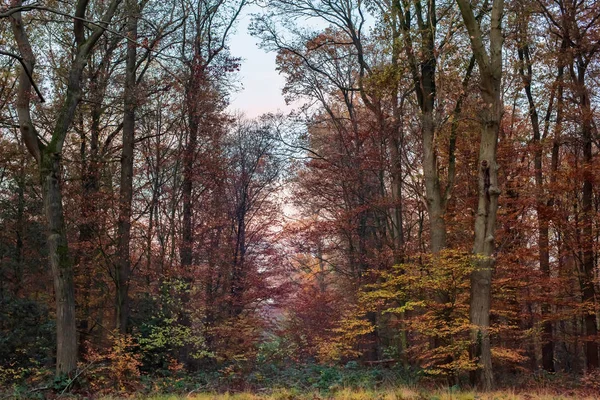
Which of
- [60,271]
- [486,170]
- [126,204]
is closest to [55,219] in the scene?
[60,271]

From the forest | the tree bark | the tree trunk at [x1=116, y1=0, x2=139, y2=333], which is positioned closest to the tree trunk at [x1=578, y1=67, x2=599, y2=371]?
the forest

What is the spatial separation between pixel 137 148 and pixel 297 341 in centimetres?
984

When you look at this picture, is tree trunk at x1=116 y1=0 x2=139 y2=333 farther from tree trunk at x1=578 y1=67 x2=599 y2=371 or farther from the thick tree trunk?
tree trunk at x1=578 y1=67 x2=599 y2=371

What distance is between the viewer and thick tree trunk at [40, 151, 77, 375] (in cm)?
998

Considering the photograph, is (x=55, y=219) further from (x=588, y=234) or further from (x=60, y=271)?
(x=588, y=234)

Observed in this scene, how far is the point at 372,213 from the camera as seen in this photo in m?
19.1

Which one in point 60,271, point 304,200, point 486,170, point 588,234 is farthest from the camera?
point 304,200

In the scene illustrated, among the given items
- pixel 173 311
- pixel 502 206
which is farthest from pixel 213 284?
pixel 502 206

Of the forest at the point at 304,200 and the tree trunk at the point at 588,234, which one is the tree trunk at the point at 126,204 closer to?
the forest at the point at 304,200

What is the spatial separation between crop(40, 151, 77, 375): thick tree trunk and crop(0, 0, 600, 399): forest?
0.04 meters

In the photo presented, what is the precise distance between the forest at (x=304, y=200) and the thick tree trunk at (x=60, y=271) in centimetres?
4

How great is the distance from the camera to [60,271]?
9961 mm

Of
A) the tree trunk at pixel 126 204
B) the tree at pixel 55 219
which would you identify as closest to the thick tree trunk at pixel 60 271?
the tree at pixel 55 219

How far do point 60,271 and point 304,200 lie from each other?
504 inches
